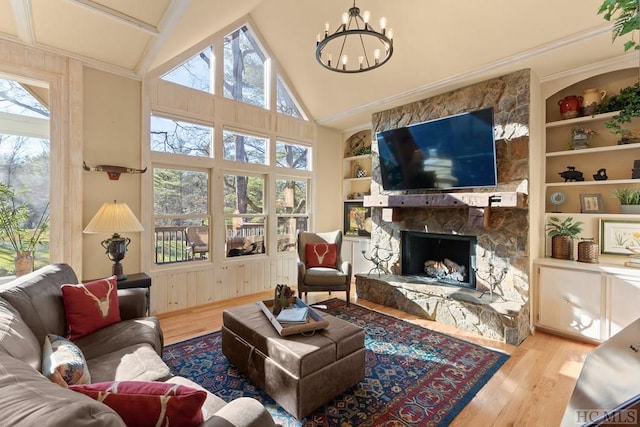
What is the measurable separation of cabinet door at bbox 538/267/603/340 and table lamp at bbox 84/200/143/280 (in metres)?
4.36

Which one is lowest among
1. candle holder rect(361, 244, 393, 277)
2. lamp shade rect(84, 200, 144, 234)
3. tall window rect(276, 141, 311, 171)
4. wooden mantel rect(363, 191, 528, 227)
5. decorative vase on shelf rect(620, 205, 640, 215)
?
candle holder rect(361, 244, 393, 277)

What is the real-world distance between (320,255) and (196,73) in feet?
9.97

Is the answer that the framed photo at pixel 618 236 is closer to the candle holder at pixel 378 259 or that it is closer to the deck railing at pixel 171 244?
the candle holder at pixel 378 259

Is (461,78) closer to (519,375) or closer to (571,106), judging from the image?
(571,106)

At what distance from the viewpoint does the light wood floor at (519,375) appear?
1.89 meters

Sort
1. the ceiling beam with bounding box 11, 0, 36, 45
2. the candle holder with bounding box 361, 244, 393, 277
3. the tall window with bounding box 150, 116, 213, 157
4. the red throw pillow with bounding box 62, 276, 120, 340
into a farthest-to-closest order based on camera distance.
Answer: the candle holder with bounding box 361, 244, 393, 277
the tall window with bounding box 150, 116, 213, 157
the ceiling beam with bounding box 11, 0, 36, 45
the red throw pillow with bounding box 62, 276, 120, 340

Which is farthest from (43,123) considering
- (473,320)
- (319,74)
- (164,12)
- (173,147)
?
(473,320)

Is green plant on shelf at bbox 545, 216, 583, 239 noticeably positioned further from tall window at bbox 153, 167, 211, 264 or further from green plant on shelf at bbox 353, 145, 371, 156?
tall window at bbox 153, 167, 211, 264

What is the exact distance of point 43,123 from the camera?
3.01m

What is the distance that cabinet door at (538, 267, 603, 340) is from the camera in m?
2.83

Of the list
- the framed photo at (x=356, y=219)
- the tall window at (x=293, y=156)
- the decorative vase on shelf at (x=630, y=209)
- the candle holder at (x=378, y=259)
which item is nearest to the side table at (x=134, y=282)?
the tall window at (x=293, y=156)

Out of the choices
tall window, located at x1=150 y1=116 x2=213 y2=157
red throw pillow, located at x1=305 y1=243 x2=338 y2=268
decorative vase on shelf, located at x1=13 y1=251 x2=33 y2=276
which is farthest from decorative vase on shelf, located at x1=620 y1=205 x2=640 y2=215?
decorative vase on shelf, located at x1=13 y1=251 x2=33 y2=276

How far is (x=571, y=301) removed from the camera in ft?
9.77

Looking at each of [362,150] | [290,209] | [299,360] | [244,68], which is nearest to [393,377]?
[299,360]
